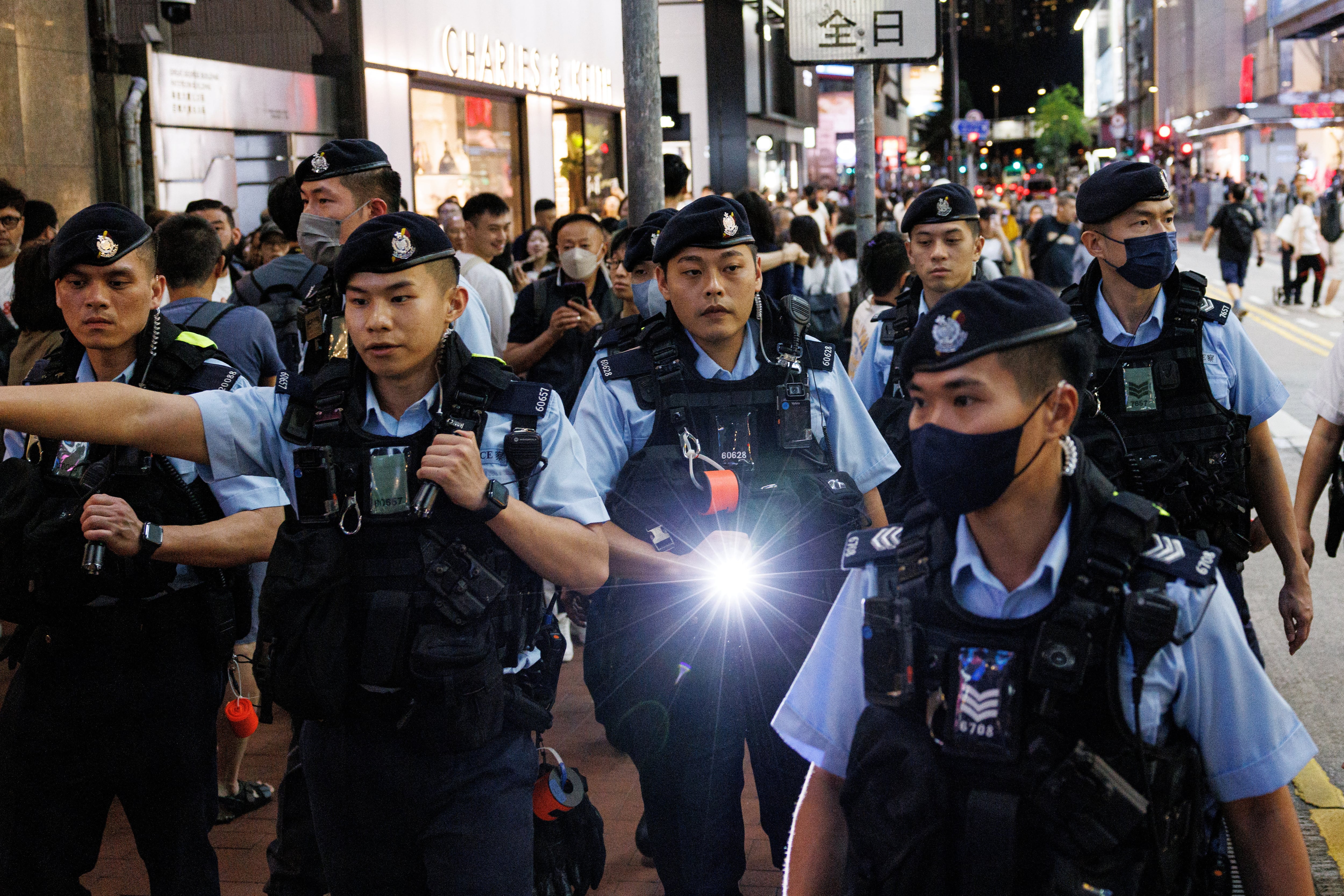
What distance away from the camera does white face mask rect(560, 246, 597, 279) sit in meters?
6.95

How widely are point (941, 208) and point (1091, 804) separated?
3802mm

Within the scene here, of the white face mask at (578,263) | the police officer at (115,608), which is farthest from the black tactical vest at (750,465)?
the white face mask at (578,263)

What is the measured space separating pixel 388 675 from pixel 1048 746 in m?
1.42

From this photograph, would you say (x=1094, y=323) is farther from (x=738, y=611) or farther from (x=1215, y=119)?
(x=1215, y=119)

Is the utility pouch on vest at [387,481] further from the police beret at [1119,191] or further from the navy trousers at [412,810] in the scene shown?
the police beret at [1119,191]

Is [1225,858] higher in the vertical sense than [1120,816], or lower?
lower

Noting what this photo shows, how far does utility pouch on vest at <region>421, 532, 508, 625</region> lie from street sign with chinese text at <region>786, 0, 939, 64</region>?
7040mm

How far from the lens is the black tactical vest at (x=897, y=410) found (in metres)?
4.57

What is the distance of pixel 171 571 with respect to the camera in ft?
11.7

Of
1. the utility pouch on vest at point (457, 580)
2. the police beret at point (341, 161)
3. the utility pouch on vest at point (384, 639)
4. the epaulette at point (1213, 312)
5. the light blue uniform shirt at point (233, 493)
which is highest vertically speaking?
the police beret at point (341, 161)

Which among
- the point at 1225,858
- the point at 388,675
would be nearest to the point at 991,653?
the point at 1225,858

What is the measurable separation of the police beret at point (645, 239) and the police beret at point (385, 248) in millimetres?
2350

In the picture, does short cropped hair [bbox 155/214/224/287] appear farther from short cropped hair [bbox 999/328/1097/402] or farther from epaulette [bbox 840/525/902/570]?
short cropped hair [bbox 999/328/1097/402]

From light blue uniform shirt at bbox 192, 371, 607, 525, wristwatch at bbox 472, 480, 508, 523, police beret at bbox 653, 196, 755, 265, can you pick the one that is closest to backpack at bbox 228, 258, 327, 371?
police beret at bbox 653, 196, 755, 265
